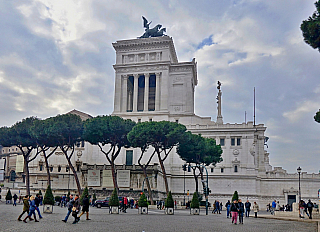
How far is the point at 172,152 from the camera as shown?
73.9 meters

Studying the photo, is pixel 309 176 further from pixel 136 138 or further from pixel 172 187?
pixel 136 138

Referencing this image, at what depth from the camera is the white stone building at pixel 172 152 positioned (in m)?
67.1

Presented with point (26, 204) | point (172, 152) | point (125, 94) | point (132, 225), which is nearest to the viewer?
point (132, 225)

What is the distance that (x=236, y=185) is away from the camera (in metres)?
70.0

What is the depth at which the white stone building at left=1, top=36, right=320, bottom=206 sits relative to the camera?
67125 millimetres

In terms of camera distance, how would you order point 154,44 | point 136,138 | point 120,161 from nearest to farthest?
point 136,138 → point 120,161 → point 154,44

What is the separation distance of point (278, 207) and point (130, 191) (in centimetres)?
2643

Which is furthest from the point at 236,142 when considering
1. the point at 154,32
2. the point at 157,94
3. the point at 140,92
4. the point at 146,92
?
the point at 154,32

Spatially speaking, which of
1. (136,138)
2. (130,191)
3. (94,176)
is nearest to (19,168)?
(94,176)

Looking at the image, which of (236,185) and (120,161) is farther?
(120,161)

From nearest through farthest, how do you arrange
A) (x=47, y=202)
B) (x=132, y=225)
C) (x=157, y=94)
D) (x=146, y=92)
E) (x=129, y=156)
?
(x=132, y=225) → (x=47, y=202) → (x=129, y=156) → (x=157, y=94) → (x=146, y=92)

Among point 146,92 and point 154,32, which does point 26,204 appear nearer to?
point 146,92

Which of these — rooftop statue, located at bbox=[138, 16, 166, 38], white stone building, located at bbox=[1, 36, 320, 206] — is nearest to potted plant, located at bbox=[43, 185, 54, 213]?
white stone building, located at bbox=[1, 36, 320, 206]

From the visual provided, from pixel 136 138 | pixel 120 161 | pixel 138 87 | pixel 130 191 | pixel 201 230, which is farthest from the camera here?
pixel 138 87
